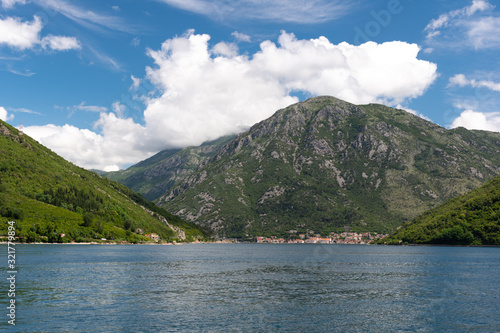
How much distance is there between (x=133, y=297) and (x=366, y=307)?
36.4m

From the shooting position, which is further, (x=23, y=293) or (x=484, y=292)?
(x=484, y=292)

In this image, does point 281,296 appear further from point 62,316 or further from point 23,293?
point 23,293

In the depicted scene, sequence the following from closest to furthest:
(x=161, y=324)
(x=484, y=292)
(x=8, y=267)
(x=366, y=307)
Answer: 1. (x=161, y=324)
2. (x=366, y=307)
3. (x=484, y=292)
4. (x=8, y=267)

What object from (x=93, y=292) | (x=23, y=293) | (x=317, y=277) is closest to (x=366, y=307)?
(x=317, y=277)

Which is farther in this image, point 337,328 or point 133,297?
point 133,297

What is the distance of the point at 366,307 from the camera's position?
54875 mm

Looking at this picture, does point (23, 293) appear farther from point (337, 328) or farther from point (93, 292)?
point (337, 328)

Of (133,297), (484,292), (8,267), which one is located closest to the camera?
(133,297)

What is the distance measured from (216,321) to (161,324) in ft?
21.2

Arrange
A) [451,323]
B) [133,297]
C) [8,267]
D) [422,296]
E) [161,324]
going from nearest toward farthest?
[161,324] < [451,323] < [133,297] < [422,296] < [8,267]

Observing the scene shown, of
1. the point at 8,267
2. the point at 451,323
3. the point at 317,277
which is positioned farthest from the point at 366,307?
the point at 8,267

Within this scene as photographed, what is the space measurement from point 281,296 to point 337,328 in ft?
66.9

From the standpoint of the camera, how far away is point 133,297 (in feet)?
194

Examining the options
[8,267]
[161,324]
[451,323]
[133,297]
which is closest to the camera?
[161,324]
